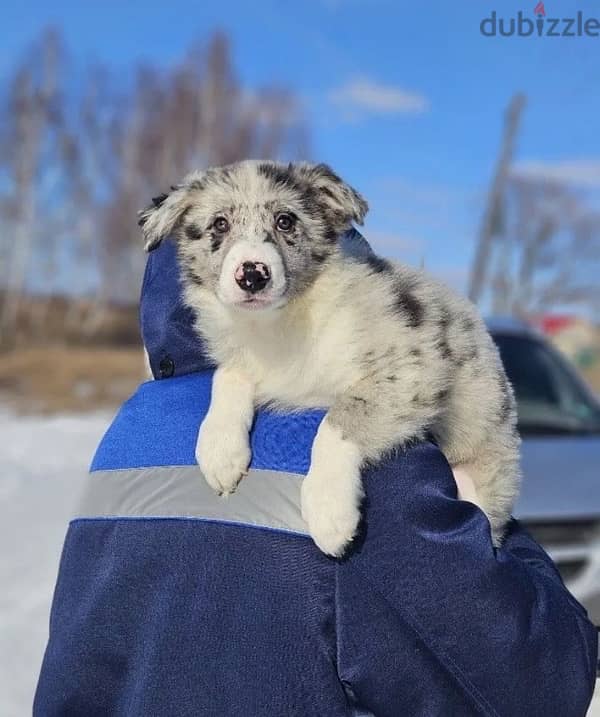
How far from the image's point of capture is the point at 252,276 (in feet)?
8.37

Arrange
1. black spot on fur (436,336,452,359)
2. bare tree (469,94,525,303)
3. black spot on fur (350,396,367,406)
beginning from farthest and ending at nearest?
bare tree (469,94,525,303)
black spot on fur (436,336,452,359)
black spot on fur (350,396,367,406)

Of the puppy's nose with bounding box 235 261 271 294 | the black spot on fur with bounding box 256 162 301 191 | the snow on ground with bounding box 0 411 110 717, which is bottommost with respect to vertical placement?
the snow on ground with bounding box 0 411 110 717

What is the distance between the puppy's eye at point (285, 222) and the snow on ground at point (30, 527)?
3.08 metres

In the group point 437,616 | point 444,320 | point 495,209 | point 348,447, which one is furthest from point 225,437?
point 495,209

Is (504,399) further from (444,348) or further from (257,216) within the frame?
(257,216)

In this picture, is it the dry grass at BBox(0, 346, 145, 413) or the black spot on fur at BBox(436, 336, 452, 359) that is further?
the dry grass at BBox(0, 346, 145, 413)

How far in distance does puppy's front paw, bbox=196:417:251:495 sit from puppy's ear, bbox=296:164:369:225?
1075 mm

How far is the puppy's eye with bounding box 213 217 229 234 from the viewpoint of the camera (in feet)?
9.36

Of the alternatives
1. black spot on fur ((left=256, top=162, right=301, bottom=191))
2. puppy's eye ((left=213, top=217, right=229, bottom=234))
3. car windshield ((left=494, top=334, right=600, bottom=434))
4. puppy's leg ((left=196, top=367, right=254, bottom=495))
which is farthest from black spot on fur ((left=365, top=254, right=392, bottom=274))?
car windshield ((left=494, top=334, right=600, bottom=434))

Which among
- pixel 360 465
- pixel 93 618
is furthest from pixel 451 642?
pixel 93 618

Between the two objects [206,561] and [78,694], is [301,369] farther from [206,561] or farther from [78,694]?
[78,694]

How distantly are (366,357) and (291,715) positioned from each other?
103 centimetres

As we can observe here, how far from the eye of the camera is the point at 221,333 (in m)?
2.74

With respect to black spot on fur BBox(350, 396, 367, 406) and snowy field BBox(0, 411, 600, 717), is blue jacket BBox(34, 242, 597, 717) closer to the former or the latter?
black spot on fur BBox(350, 396, 367, 406)
